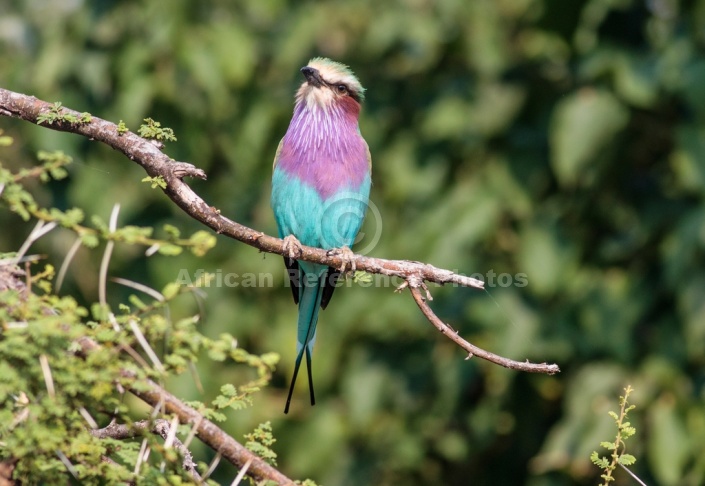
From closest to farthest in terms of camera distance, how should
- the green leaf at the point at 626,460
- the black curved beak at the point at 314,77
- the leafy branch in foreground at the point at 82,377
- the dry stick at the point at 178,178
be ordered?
the leafy branch in foreground at the point at 82,377
the green leaf at the point at 626,460
the dry stick at the point at 178,178
the black curved beak at the point at 314,77

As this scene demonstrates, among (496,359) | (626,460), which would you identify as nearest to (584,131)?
(496,359)

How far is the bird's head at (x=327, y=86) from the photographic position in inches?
178

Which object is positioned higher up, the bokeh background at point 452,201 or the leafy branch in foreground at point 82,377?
the bokeh background at point 452,201

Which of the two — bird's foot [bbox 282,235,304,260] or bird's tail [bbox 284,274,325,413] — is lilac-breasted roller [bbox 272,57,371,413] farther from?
bird's foot [bbox 282,235,304,260]

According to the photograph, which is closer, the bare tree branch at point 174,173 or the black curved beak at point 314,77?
the bare tree branch at point 174,173

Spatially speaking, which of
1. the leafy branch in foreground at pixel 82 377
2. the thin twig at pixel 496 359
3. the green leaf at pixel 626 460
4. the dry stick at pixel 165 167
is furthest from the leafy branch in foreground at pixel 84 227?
the green leaf at pixel 626 460

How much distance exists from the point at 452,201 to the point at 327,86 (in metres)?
0.91

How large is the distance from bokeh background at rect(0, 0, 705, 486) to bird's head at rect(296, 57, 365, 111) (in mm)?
719

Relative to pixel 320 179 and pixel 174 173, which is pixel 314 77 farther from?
pixel 174 173

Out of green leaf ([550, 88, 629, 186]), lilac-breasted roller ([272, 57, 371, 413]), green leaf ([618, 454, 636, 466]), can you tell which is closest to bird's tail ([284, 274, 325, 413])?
lilac-breasted roller ([272, 57, 371, 413])

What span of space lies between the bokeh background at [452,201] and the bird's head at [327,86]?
72 cm

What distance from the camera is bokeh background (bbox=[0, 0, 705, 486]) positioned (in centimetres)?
457

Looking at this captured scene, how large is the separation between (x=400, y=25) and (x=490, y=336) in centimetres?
173

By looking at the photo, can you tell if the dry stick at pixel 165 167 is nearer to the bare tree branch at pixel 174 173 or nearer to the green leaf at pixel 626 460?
the bare tree branch at pixel 174 173
